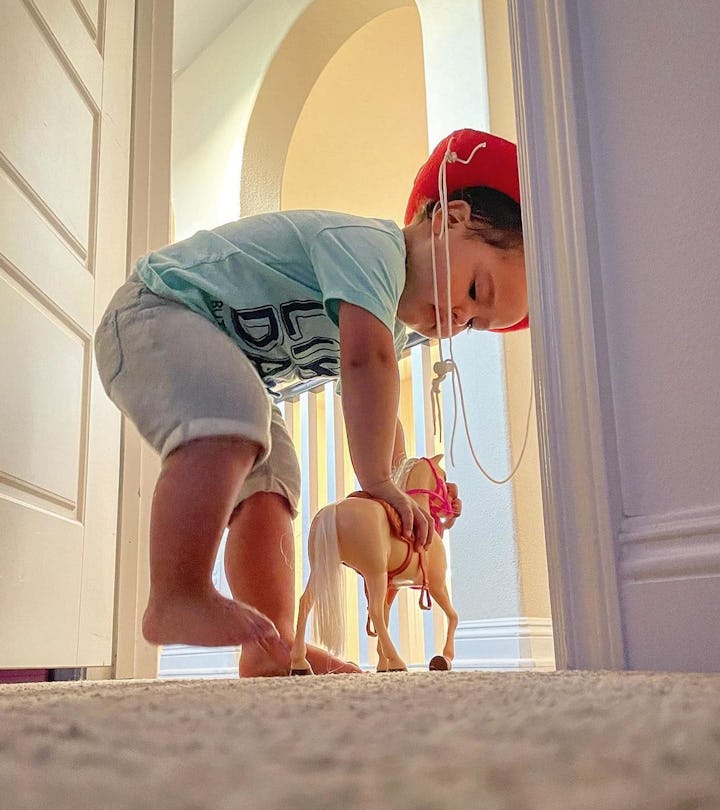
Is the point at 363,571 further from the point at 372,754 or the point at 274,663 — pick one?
the point at 372,754

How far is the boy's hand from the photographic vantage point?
1.03 metres

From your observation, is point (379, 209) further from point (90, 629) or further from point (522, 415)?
point (90, 629)

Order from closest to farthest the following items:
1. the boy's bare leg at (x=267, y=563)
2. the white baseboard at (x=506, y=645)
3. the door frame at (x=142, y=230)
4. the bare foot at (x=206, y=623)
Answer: the bare foot at (x=206, y=623) → the boy's bare leg at (x=267, y=563) → the door frame at (x=142, y=230) → the white baseboard at (x=506, y=645)

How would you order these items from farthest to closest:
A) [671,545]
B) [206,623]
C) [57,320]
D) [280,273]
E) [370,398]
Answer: [57,320], [280,273], [370,398], [206,623], [671,545]

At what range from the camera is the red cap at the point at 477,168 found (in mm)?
1218

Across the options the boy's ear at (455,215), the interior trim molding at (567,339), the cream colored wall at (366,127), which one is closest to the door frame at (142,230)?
the boy's ear at (455,215)

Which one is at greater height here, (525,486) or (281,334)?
(281,334)

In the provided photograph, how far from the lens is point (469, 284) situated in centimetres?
120

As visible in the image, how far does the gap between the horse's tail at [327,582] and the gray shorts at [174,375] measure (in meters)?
0.11

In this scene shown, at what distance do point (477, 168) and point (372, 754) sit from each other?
1109 mm

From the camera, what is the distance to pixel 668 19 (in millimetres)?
698

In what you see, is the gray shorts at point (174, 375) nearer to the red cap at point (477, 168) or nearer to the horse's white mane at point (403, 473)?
the horse's white mane at point (403, 473)

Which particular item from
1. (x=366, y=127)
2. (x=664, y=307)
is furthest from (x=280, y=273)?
(x=366, y=127)

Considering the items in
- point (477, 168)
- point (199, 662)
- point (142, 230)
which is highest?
point (142, 230)
